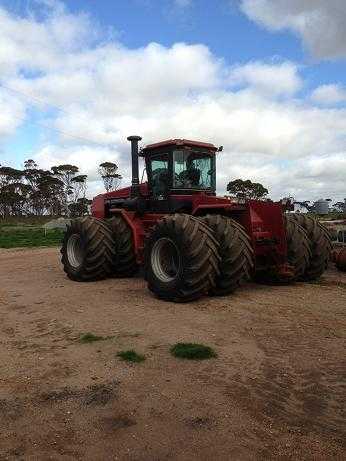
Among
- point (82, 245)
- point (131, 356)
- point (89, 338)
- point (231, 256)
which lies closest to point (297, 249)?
point (231, 256)

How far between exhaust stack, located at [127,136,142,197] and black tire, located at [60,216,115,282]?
0.99 metres

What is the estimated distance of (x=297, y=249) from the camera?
919cm

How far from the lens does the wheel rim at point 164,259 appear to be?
28.8ft

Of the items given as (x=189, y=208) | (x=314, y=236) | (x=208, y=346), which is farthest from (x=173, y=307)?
(x=314, y=236)

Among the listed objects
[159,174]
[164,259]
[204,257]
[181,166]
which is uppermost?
[181,166]

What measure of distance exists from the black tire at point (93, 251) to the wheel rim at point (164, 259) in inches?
76.8

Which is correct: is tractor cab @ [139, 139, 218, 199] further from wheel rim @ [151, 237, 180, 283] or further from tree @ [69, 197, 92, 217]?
tree @ [69, 197, 92, 217]

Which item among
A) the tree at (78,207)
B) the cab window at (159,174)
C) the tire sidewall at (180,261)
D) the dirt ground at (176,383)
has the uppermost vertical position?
the tree at (78,207)

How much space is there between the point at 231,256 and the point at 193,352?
297 cm

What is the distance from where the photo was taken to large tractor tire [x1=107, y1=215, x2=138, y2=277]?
10781 millimetres

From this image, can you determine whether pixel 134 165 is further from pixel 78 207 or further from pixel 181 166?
pixel 78 207

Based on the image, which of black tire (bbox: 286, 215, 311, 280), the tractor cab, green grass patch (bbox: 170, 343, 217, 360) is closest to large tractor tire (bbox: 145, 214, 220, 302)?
the tractor cab

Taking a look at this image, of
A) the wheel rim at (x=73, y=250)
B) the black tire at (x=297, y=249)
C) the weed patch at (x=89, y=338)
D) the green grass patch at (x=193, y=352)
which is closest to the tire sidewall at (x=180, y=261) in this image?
the weed patch at (x=89, y=338)

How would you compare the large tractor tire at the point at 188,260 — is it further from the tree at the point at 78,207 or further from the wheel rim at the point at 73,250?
the tree at the point at 78,207
